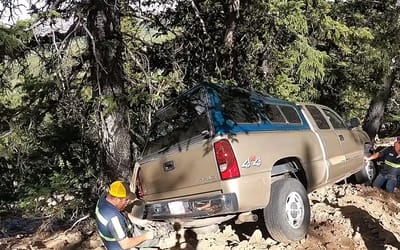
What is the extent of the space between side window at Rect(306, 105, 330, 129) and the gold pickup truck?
788 millimetres

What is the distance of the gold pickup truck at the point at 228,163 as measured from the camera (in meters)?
4.77

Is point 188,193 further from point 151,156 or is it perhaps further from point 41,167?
point 41,167

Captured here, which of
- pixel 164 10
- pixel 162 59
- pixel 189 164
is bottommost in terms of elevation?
pixel 189 164

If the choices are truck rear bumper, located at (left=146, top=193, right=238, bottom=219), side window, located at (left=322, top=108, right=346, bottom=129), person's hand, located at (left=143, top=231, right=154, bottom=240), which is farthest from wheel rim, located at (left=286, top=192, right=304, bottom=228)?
side window, located at (left=322, top=108, right=346, bottom=129)

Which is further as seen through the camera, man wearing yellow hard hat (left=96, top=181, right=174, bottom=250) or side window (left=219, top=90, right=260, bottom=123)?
side window (left=219, top=90, right=260, bottom=123)

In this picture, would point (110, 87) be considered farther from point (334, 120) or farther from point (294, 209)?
point (334, 120)

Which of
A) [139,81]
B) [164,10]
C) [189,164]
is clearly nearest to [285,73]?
[164,10]

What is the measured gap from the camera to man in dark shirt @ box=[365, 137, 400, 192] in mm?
9070

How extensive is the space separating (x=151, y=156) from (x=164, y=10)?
5.77 meters

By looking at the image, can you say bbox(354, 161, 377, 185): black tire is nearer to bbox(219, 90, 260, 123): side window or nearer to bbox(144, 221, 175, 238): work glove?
bbox(219, 90, 260, 123): side window

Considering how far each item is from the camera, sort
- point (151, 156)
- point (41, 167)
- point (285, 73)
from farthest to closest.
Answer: point (285, 73)
point (41, 167)
point (151, 156)

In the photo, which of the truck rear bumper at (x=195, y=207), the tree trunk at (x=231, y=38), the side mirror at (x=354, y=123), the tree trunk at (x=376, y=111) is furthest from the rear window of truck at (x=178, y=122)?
the tree trunk at (x=376, y=111)

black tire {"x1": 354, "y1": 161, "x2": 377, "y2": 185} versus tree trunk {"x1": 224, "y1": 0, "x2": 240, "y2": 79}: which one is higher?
tree trunk {"x1": 224, "y1": 0, "x2": 240, "y2": 79}

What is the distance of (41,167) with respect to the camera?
996 cm
